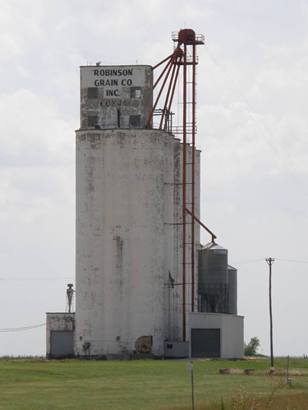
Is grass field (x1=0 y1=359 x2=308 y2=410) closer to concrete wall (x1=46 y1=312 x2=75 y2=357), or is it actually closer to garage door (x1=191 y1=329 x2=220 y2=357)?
garage door (x1=191 y1=329 x2=220 y2=357)

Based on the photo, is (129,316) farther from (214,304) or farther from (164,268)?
(214,304)

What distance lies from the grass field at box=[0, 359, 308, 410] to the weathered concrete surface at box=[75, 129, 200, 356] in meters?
9.30

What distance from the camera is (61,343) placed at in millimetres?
110562

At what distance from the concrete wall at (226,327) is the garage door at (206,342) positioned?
1.08 feet

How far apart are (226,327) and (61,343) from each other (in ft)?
40.9

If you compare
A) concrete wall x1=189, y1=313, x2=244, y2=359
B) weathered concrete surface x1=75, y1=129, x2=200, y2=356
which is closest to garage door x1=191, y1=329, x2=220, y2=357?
concrete wall x1=189, y1=313, x2=244, y2=359

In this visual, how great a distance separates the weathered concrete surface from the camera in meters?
105

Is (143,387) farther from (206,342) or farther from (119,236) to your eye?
(206,342)

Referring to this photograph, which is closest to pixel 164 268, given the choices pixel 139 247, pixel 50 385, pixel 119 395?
pixel 139 247

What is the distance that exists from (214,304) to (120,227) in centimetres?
1424

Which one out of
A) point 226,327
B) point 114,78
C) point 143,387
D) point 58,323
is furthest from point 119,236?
point 143,387

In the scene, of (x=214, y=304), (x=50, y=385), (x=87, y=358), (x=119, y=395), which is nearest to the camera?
(x=119, y=395)

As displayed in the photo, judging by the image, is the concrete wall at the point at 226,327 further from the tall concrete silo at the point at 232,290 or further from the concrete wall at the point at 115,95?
the concrete wall at the point at 115,95

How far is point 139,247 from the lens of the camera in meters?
105
